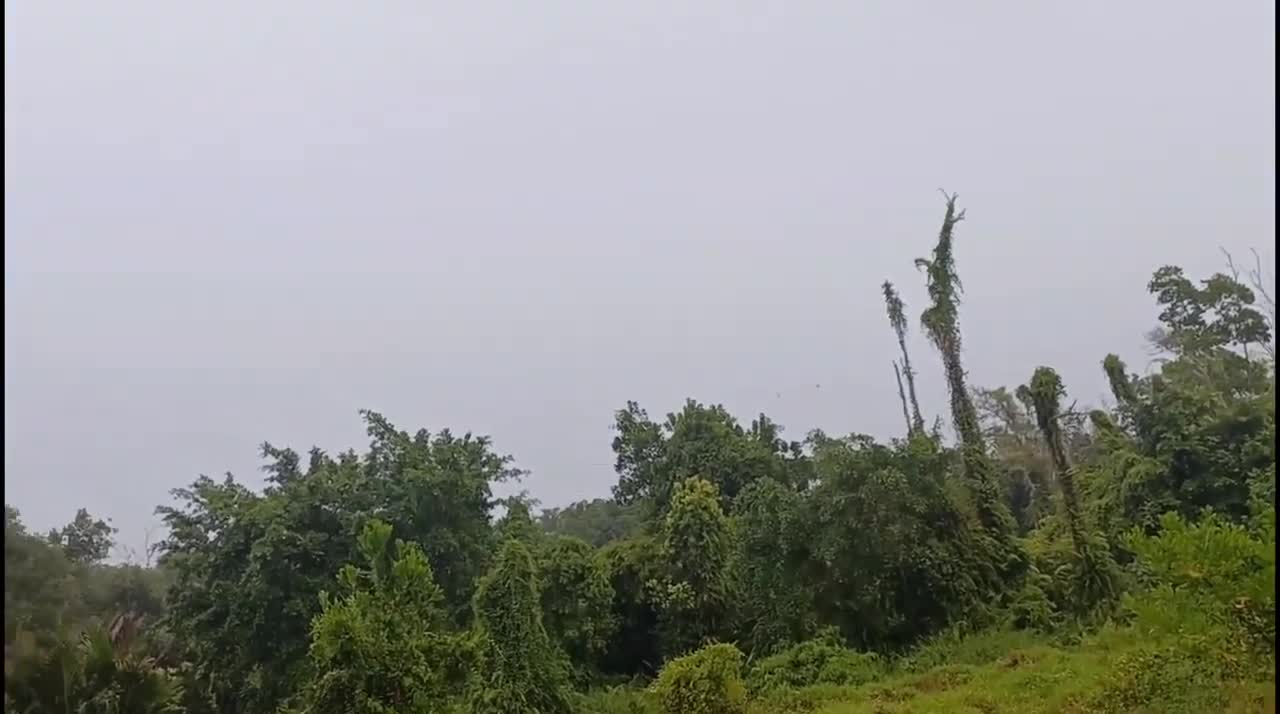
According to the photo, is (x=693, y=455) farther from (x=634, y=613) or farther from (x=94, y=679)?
(x=94, y=679)

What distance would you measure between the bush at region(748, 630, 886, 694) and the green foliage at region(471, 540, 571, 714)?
337 cm

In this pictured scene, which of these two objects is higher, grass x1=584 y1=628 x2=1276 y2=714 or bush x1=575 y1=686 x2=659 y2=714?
bush x1=575 y1=686 x2=659 y2=714

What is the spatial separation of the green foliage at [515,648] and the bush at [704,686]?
160 cm

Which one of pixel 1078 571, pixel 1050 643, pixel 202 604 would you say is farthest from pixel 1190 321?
pixel 202 604

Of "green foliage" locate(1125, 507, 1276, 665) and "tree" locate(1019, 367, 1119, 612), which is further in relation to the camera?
"tree" locate(1019, 367, 1119, 612)

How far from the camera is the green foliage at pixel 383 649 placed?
340 inches

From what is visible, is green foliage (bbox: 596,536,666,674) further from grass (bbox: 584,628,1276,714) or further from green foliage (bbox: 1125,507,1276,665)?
green foliage (bbox: 1125,507,1276,665)

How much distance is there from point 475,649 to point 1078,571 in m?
10.5

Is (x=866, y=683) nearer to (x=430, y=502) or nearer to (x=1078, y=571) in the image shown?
(x=1078, y=571)

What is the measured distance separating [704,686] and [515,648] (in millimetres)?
2547

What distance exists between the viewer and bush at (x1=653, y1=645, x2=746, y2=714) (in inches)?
471

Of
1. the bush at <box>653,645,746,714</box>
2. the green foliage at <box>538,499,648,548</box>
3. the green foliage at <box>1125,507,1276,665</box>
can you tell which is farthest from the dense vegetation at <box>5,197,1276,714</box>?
the green foliage at <box>538,499,648,548</box>

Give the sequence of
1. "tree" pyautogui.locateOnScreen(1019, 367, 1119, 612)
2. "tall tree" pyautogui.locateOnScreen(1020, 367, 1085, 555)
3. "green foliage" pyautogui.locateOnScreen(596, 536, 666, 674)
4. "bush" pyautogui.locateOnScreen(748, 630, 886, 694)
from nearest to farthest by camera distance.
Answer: "bush" pyautogui.locateOnScreen(748, 630, 886, 694)
"tree" pyautogui.locateOnScreen(1019, 367, 1119, 612)
"tall tree" pyautogui.locateOnScreen(1020, 367, 1085, 555)
"green foliage" pyautogui.locateOnScreen(596, 536, 666, 674)

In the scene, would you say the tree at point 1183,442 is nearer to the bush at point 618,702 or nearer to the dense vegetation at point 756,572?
the dense vegetation at point 756,572
